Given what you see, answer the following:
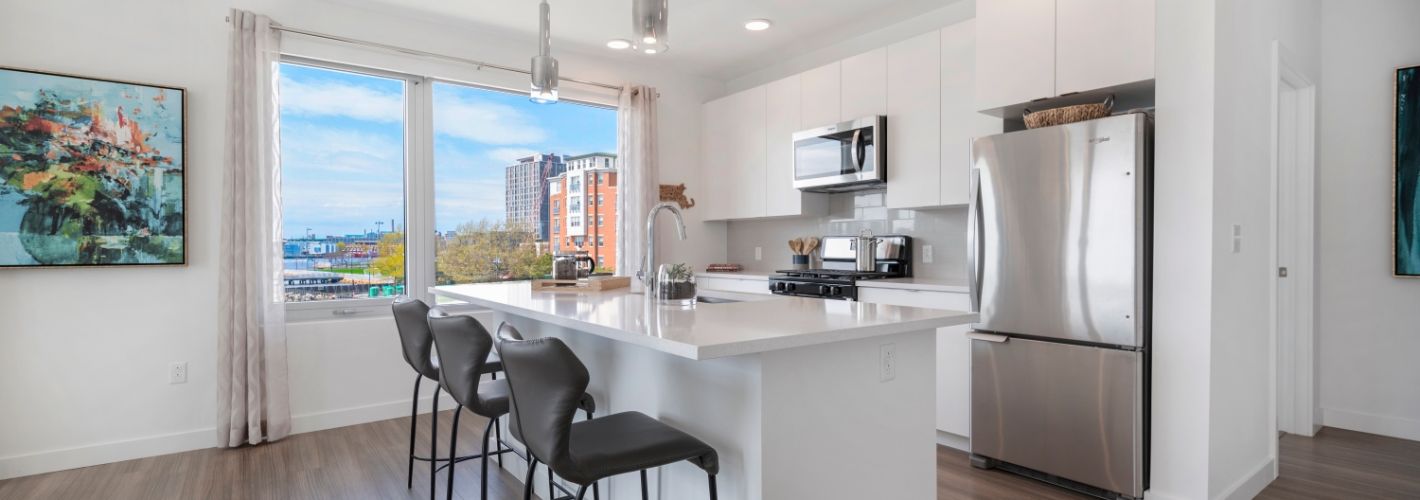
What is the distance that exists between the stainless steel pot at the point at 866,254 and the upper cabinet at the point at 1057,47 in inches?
46.1

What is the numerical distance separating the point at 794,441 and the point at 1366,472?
2973 mm

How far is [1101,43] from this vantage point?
2754 millimetres

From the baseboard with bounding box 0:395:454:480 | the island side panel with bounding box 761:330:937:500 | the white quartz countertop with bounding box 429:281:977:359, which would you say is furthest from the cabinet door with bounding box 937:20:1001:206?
the baseboard with bounding box 0:395:454:480

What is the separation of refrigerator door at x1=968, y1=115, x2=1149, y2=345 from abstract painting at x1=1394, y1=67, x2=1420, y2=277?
2.03 meters

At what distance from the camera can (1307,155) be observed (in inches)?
140

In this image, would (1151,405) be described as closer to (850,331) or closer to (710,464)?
(850,331)

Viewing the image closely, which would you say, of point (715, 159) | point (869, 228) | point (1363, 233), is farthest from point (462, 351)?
point (1363, 233)

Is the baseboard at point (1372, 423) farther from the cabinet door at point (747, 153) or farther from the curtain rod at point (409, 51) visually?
the curtain rod at point (409, 51)

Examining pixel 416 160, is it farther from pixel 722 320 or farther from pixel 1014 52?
pixel 1014 52

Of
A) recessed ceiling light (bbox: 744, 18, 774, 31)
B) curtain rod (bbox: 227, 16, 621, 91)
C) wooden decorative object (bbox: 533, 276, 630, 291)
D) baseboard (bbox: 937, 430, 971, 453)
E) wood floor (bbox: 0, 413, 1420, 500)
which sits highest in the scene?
recessed ceiling light (bbox: 744, 18, 774, 31)

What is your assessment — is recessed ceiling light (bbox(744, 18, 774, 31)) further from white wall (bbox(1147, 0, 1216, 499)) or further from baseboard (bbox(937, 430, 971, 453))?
baseboard (bbox(937, 430, 971, 453))

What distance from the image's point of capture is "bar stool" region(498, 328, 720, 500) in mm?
1490

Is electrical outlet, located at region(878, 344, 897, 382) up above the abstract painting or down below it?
below

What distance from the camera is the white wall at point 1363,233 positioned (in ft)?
11.3
